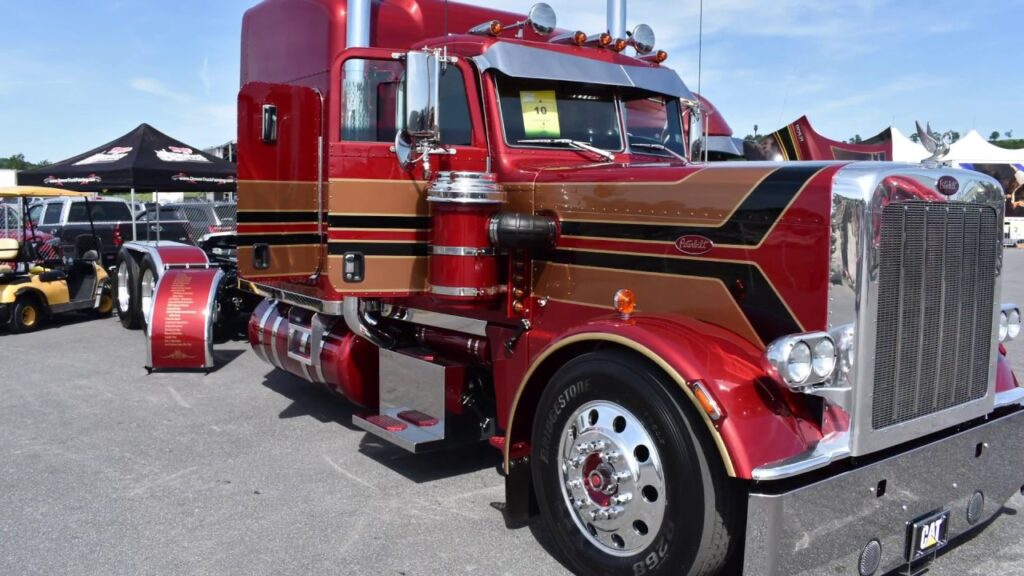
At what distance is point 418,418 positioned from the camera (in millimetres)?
5141

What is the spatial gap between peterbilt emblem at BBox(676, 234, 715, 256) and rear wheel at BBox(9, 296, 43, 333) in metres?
10.1

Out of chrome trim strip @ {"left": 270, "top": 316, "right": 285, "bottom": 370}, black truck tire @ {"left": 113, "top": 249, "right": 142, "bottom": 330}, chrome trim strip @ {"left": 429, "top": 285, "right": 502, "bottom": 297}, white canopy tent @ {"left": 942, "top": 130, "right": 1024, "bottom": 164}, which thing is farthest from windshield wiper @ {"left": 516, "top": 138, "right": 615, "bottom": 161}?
white canopy tent @ {"left": 942, "top": 130, "right": 1024, "bottom": 164}


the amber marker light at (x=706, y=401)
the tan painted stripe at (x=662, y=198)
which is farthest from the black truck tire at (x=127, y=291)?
the amber marker light at (x=706, y=401)

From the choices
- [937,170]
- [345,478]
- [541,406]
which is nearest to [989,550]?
[937,170]

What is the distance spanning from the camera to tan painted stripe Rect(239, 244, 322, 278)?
5.90 meters

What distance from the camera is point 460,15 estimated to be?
239 inches

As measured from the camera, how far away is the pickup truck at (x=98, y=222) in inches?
695

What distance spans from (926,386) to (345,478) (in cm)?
339

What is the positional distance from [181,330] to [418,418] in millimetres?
4212

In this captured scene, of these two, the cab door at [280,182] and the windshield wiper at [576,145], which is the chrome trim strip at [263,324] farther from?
the windshield wiper at [576,145]

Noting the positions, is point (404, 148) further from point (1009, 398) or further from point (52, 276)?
point (52, 276)

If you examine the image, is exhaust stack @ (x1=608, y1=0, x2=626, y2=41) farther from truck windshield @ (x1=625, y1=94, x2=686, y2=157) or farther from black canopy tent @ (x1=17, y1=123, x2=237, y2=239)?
black canopy tent @ (x1=17, y1=123, x2=237, y2=239)

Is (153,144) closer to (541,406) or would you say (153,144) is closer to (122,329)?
(122,329)

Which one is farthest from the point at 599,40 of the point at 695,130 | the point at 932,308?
the point at 932,308
